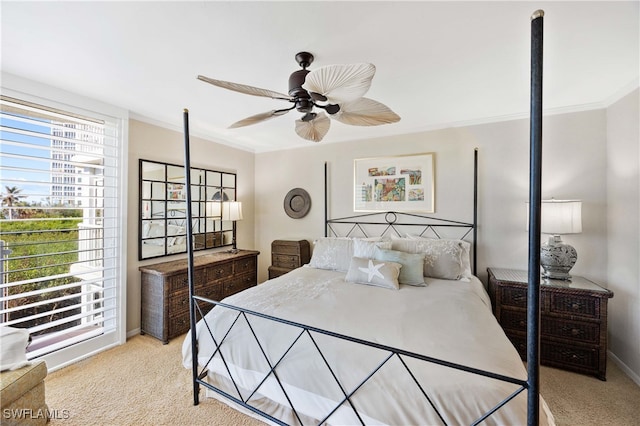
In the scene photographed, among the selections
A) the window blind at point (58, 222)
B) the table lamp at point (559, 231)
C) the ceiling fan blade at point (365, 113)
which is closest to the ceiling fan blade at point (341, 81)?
the ceiling fan blade at point (365, 113)

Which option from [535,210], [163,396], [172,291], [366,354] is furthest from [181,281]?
[535,210]

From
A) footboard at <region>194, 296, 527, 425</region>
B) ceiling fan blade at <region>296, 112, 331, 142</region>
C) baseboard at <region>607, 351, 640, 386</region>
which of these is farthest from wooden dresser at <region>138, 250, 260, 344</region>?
baseboard at <region>607, 351, 640, 386</region>

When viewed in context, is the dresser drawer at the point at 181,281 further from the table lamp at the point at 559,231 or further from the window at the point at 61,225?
the table lamp at the point at 559,231

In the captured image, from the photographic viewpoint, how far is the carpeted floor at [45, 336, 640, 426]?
1.71 meters

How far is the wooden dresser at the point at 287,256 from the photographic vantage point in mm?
3688

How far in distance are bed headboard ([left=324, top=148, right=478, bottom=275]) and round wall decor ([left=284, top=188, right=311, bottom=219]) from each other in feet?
1.11

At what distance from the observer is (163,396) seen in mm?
1919

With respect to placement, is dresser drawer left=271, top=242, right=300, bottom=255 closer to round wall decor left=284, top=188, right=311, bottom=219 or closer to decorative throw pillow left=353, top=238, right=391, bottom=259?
round wall decor left=284, top=188, right=311, bottom=219

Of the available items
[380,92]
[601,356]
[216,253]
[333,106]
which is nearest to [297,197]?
[216,253]

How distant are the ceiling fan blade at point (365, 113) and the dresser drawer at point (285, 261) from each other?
89.9 inches

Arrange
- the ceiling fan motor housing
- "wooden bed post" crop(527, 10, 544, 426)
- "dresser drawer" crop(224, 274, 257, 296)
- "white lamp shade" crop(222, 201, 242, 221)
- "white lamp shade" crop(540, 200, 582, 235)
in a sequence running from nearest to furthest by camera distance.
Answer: "wooden bed post" crop(527, 10, 544, 426)
the ceiling fan motor housing
"white lamp shade" crop(540, 200, 582, 235)
"dresser drawer" crop(224, 274, 257, 296)
"white lamp shade" crop(222, 201, 242, 221)

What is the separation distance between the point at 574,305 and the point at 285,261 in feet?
9.99

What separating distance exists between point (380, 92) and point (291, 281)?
6.24 ft

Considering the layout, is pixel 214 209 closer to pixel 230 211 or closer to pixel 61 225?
pixel 230 211
